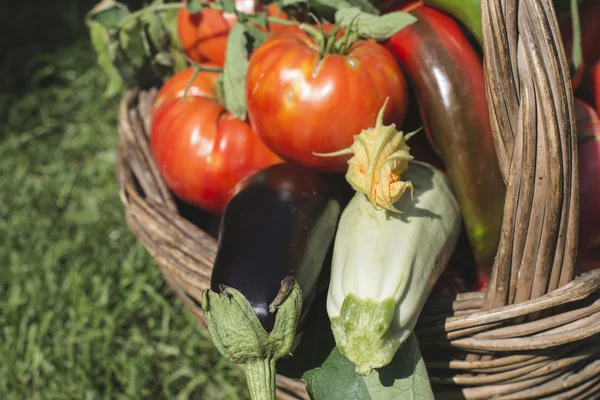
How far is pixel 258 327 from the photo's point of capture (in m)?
0.77

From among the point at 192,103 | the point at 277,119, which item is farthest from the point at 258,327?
the point at 192,103

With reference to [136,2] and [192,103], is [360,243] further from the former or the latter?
[136,2]

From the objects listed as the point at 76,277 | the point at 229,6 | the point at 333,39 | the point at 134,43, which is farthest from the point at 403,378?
the point at 76,277

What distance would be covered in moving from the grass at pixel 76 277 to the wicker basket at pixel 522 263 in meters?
0.45

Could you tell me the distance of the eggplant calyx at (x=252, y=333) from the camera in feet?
2.51

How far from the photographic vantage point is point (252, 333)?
761mm

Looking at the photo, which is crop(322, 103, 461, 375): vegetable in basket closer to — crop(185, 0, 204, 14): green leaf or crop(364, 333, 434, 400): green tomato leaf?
crop(364, 333, 434, 400): green tomato leaf

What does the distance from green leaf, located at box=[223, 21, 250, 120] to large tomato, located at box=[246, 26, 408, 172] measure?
0.09 metres

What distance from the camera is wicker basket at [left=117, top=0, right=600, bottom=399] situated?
733 mm

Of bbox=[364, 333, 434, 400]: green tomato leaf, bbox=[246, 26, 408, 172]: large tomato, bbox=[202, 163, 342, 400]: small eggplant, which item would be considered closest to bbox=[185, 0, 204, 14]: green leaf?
bbox=[246, 26, 408, 172]: large tomato

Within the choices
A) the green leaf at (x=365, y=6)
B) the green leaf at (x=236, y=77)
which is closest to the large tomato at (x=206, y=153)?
the green leaf at (x=236, y=77)

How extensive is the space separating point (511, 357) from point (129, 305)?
96 centimetres

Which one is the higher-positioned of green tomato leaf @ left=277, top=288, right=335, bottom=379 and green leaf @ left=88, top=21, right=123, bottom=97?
green leaf @ left=88, top=21, right=123, bottom=97

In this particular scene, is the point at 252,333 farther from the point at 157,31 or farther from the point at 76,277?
the point at 76,277
